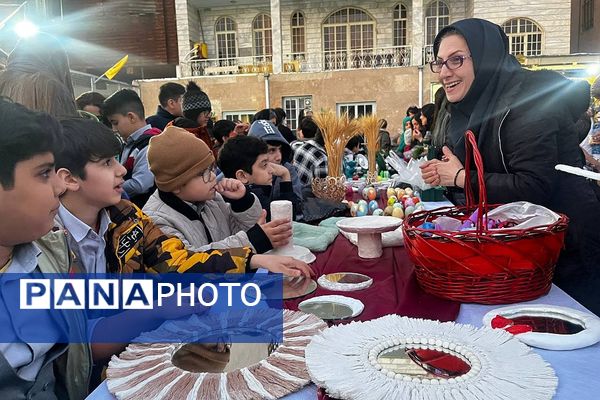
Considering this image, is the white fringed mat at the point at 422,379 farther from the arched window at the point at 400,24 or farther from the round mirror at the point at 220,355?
the arched window at the point at 400,24

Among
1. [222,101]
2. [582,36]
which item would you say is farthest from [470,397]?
[582,36]

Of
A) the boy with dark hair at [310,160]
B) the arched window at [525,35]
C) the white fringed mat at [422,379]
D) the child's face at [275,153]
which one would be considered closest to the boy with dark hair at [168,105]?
the boy with dark hair at [310,160]

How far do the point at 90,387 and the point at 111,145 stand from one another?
2.29 ft

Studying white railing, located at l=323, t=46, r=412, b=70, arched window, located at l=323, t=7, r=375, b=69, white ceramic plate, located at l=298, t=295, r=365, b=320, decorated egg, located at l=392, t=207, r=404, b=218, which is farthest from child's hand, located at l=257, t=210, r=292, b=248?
arched window, located at l=323, t=7, r=375, b=69

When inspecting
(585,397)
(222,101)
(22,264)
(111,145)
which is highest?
(222,101)

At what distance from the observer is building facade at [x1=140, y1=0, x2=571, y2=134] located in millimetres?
15570

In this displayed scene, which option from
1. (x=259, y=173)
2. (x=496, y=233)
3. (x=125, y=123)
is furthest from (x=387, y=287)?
(x=125, y=123)

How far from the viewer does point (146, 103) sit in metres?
16.8

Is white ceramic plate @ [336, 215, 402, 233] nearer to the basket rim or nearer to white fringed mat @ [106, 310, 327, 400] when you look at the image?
the basket rim

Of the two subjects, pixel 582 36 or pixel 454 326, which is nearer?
pixel 454 326

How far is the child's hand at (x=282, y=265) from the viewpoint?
4.14ft

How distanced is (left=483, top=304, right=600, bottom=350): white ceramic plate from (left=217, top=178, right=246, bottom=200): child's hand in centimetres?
118

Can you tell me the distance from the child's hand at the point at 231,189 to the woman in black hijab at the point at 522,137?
80cm

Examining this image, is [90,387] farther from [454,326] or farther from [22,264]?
[454,326]
